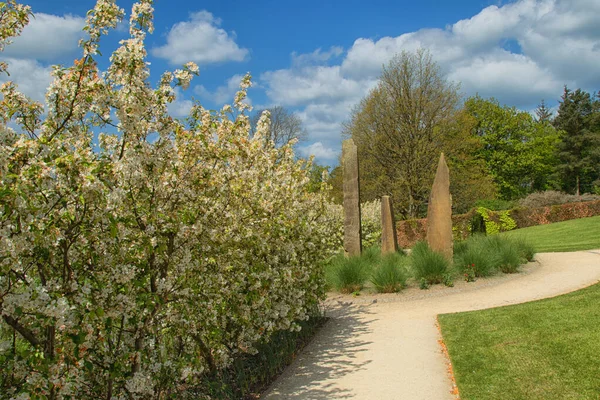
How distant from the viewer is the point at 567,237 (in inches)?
824

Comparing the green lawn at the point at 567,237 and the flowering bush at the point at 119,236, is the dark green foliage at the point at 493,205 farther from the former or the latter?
the flowering bush at the point at 119,236

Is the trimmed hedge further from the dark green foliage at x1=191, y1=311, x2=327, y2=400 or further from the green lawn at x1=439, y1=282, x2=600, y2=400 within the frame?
the dark green foliage at x1=191, y1=311, x2=327, y2=400

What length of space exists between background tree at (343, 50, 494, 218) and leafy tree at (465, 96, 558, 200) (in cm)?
1633

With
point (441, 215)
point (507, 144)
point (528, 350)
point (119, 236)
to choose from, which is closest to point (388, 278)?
point (441, 215)

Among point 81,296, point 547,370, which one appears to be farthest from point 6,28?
point 547,370

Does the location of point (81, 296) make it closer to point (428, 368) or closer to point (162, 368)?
point (162, 368)

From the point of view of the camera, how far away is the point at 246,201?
6.00 meters

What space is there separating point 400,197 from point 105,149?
973 inches

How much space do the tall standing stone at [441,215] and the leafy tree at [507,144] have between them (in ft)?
106

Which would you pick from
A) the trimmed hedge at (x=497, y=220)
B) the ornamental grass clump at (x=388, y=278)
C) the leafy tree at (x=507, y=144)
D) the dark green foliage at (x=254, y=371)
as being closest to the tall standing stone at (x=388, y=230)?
the ornamental grass clump at (x=388, y=278)

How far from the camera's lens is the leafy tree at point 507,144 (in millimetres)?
43062

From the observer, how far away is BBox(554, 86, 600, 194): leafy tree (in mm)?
46062

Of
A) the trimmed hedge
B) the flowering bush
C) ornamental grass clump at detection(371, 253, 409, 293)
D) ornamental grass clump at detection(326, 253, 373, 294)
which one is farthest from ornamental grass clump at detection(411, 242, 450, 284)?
the trimmed hedge

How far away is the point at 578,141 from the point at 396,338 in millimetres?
47880
